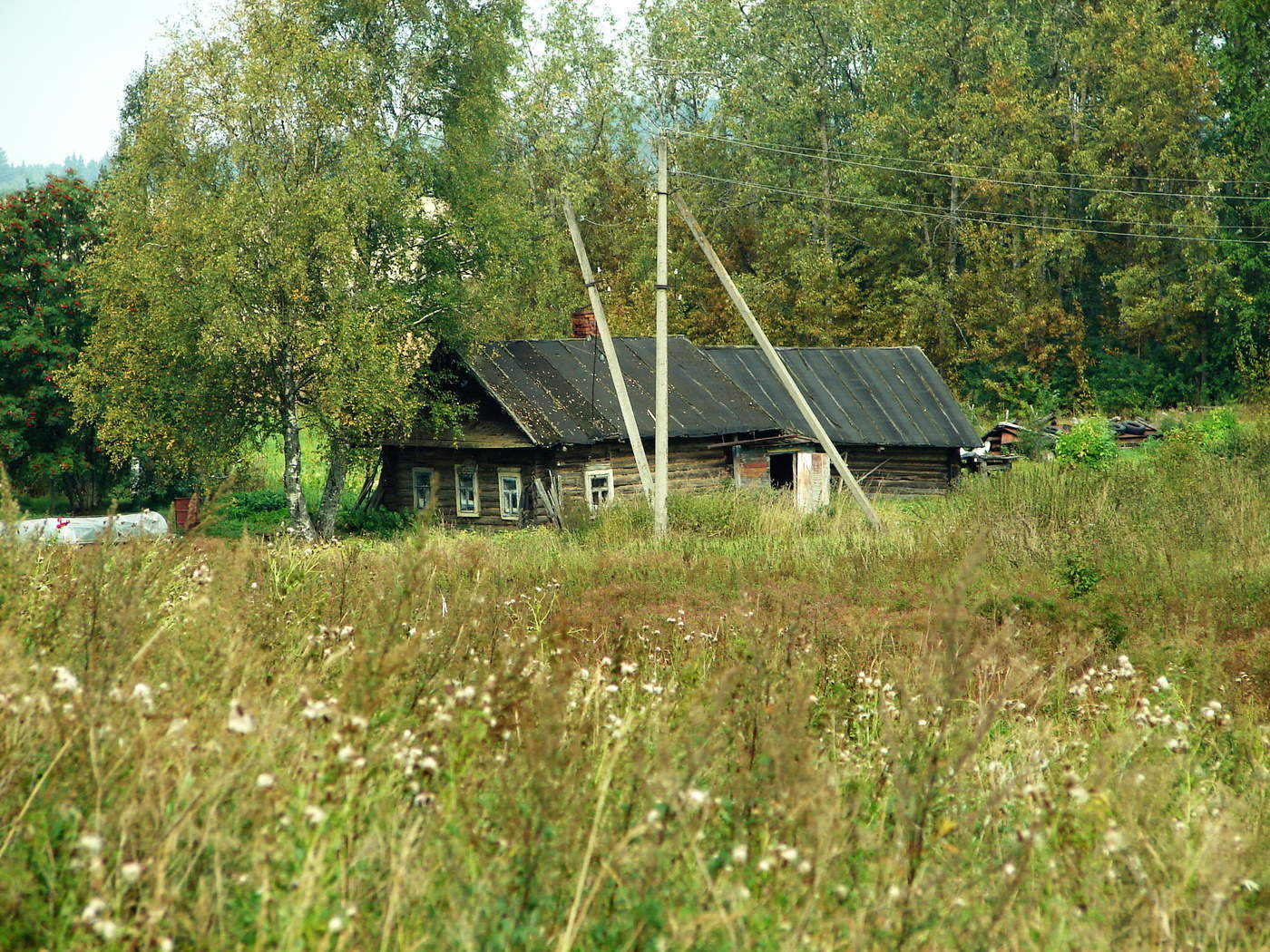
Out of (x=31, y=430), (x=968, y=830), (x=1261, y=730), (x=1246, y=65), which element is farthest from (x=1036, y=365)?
(x=968, y=830)

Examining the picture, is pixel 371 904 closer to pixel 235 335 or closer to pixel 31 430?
pixel 235 335

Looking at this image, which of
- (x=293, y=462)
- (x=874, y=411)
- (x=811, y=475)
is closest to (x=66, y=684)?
(x=293, y=462)

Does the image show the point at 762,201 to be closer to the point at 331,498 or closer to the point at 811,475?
the point at 811,475

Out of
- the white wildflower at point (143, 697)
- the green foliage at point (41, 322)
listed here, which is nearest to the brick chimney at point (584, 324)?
the green foliage at point (41, 322)

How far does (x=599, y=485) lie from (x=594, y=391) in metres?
1.92

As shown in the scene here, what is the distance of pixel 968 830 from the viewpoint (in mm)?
4098

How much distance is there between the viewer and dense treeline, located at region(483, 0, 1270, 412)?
3953 cm

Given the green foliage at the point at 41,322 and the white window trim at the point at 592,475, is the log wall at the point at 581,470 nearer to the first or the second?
the white window trim at the point at 592,475

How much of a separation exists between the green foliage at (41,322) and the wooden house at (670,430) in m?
7.11

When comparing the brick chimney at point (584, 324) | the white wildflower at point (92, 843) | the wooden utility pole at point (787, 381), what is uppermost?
the brick chimney at point (584, 324)

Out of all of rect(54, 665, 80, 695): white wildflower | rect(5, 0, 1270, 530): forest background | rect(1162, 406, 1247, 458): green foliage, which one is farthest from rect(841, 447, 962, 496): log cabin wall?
rect(54, 665, 80, 695): white wildflower

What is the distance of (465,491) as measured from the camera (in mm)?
26844

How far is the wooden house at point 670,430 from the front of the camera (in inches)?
989

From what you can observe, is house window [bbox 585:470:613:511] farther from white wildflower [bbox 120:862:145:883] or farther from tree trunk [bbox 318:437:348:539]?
white wildflower [bbox 120:862:145:883]
